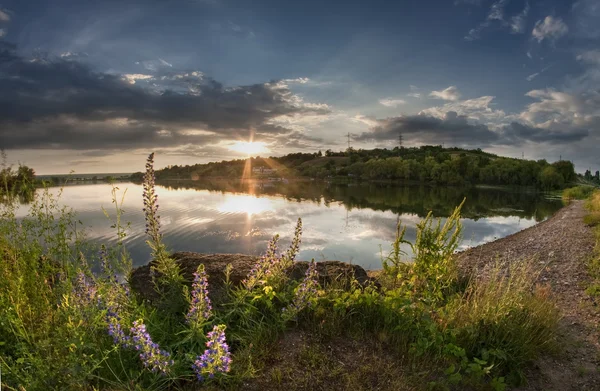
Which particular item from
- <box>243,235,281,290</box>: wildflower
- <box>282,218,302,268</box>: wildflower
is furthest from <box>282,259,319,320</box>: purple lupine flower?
<box>243,235,281,290</box>: wildflower

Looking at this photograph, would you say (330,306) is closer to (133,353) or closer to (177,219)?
(133,353)

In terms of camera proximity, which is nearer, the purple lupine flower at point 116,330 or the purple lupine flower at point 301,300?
the purple lupine flower at point 116,330

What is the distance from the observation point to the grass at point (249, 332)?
11.5 ft

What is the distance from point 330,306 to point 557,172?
107 meters

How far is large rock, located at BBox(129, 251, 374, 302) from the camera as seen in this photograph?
5133 mm

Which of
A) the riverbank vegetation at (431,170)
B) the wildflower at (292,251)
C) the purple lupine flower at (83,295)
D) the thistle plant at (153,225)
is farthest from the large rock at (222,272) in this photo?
the riverbank vegetation at (431,170)

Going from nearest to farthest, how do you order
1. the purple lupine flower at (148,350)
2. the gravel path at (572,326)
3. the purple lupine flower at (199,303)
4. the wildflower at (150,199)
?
the purple lupine flower at (148,350) → the purple lupine flower at (199,303) → the wildflower at (150,199) → the gravel path at (572,326)

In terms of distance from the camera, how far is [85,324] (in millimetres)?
3914

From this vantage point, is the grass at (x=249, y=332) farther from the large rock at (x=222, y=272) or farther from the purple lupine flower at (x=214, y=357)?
the large rock at (x=222, y=272)

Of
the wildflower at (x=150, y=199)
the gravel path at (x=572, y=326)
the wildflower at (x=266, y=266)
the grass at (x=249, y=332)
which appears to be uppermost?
the wildflower at (x=150, y=199)

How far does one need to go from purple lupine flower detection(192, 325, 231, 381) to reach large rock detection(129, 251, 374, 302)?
4.77 ft

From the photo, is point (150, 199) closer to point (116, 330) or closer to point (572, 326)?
point (116, 330)

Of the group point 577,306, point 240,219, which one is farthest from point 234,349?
point 240,219

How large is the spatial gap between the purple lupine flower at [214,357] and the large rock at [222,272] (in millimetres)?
1453
